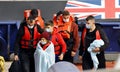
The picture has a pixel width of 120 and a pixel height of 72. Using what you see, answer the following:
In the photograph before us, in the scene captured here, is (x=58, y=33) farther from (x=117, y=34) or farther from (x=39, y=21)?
(x=117, y=34)

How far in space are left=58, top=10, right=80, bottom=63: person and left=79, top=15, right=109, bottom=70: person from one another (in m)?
0.20

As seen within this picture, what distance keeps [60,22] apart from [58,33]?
256 mm

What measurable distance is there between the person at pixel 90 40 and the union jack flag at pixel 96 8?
5953 millimetres

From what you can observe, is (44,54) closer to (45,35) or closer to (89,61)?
(45,35)

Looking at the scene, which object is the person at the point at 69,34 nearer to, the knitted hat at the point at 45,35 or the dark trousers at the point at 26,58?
the knitted hat at the point at 45,35

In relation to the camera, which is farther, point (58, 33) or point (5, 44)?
point (5, 44)

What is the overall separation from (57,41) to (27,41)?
0.49m

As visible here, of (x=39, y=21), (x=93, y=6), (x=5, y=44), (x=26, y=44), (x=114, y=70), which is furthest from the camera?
(x=93, y=6)

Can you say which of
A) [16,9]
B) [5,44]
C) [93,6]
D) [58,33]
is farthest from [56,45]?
[93,6]

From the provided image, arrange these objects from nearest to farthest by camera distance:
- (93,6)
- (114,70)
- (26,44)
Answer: (114,70), (26,44), (93,6)

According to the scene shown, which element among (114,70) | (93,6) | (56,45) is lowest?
(93,6)

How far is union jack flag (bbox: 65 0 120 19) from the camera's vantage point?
46.4 ft

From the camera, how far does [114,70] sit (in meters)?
2.17

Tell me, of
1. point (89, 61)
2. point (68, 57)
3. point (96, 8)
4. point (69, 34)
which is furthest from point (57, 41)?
point (96, 8)
